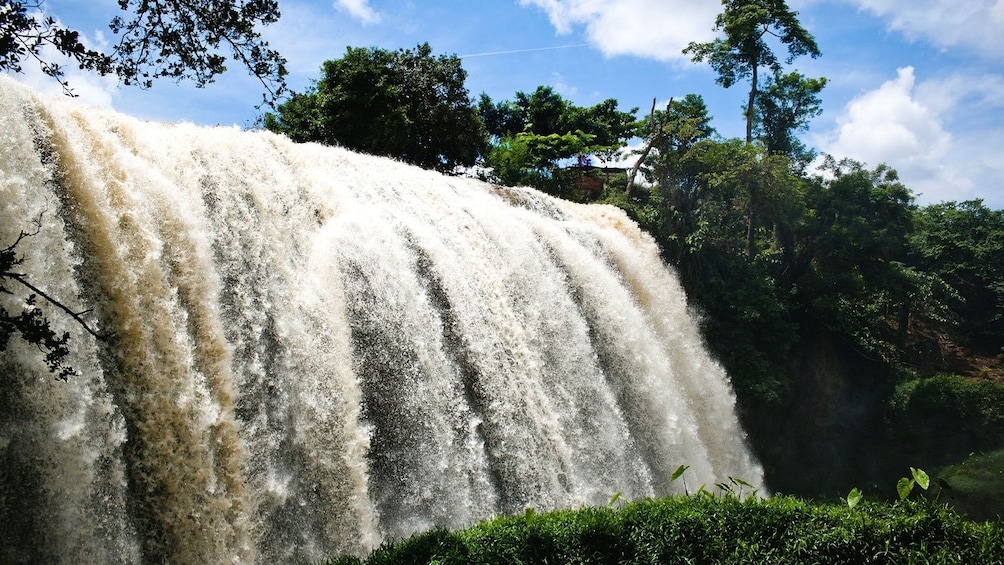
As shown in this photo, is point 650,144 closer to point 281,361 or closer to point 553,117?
point 553,117

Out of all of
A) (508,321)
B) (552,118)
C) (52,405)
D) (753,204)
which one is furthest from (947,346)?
(52,405)

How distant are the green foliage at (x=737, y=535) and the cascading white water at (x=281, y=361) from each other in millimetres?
1491

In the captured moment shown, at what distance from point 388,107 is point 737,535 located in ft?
46.6

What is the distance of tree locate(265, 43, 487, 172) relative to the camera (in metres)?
17.2

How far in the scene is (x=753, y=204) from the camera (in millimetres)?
17266

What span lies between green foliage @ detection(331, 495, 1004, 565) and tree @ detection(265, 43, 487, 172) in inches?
527

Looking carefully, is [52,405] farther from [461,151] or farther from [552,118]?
[552,118]

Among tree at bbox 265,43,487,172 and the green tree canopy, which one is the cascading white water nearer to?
tree at bbox 265,43,487,172

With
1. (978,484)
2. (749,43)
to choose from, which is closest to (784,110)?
(749,43)

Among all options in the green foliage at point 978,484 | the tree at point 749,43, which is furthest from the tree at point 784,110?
the green foliage at point 978,484

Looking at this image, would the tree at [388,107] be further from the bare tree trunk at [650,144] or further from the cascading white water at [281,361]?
the cascading white water at [281,361]

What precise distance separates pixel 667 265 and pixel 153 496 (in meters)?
12.1

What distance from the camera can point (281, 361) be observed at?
6586mm

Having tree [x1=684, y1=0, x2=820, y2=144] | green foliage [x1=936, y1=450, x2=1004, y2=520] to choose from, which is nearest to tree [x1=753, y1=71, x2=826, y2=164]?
tree [x1=684, y1=0, x2=820, y2=144]
